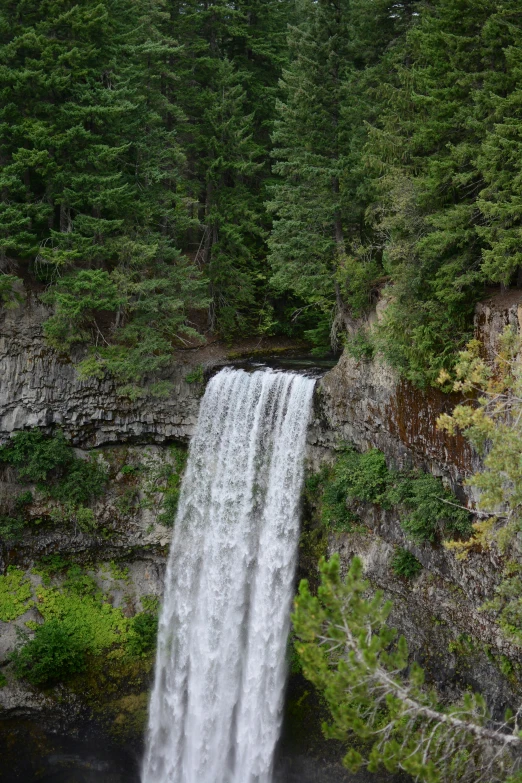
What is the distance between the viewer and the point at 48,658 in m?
18.5

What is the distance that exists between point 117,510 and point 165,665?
534 centimetres

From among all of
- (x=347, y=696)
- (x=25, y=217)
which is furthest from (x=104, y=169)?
(x=347, y=696)

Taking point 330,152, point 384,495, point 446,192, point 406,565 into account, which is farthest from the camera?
point 330,152

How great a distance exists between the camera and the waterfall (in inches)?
688

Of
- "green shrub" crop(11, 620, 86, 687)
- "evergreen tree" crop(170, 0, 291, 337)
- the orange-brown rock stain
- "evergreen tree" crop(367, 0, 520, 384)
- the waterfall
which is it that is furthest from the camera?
"evergreen tree" crop(170, 0, 291, 337)

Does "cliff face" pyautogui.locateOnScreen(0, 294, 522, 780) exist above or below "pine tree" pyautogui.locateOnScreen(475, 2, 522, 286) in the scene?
below

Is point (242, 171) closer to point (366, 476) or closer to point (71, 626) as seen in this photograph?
point (366, 476)

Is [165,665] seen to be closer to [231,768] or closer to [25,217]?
[231,768]

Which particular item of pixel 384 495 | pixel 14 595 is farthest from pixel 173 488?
pixel 384 495

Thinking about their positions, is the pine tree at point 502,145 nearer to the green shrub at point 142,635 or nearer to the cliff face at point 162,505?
Answer: the cliff face at point 162,505

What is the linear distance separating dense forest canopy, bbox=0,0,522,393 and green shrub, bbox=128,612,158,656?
25.6 ft

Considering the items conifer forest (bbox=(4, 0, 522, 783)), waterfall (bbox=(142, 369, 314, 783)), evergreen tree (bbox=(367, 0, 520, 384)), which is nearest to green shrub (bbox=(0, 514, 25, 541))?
conifer forest (bbox=(4, 0, 522, 783))

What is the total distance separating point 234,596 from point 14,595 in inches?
301

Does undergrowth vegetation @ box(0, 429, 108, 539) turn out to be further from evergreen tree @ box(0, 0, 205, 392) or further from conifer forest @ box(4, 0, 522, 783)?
evergreen tree @ box(0, 0, 205, 392)
